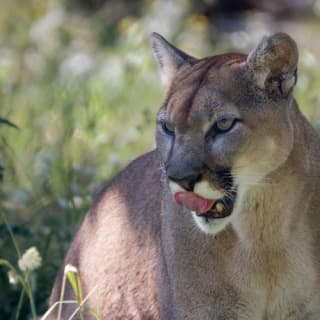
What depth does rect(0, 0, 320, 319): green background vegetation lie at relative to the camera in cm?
741

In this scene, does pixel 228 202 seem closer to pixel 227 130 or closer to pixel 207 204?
pixel 207 204

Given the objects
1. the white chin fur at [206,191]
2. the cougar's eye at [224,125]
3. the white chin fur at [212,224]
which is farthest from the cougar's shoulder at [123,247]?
the cougar's eye at [224,125]

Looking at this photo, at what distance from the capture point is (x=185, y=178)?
16.7 feet

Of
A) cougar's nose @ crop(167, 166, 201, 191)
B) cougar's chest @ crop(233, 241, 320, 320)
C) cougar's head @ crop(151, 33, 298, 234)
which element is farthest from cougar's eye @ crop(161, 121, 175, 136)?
cougar's chest @ crop(233, 241, 320, 320)

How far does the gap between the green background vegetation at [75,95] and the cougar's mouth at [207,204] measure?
1.68 m

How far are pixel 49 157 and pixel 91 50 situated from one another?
A: 499 centimetres

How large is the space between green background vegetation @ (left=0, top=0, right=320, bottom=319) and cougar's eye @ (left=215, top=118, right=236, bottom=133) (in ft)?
6.23

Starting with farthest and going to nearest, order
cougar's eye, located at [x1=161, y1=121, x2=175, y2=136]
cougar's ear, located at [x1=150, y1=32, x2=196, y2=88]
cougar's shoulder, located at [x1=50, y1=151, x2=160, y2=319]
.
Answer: cougar's shoulder, located at [x1=50, y1=151, x2=160, y2=319]
cougar's ear, located at [x1=150, y1=32, x2=196, y2=88]
cougar's eye, located at [x1=161, y1=121, x2=175, y2=136]

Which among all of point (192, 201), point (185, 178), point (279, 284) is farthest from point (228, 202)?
point (279, 284)

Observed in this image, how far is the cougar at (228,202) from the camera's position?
17.0 feet

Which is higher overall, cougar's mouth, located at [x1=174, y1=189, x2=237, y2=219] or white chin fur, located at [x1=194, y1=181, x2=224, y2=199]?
white chin fur, located at [x1=194, y1=181, x2=224, y2=199]

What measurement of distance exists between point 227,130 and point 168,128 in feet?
0.91

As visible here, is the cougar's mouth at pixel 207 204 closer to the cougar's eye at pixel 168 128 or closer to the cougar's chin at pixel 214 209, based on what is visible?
the cougar's chin at pixel 214 209

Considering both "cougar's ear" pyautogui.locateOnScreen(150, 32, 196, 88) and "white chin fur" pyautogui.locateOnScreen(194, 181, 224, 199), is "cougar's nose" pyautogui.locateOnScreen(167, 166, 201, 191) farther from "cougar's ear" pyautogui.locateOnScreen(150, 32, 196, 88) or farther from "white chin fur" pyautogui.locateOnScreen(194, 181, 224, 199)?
"cougar's ear" pyautogui.locateOnScreen(150, 32, 196, 88)
